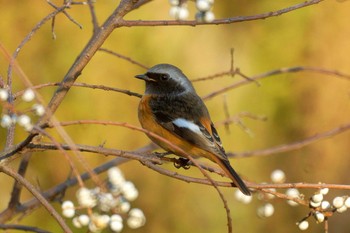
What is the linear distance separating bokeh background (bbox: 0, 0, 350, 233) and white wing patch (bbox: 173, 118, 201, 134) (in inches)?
57.6

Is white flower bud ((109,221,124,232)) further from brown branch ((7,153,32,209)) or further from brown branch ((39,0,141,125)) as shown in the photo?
brown branch ((7,153,32,209))

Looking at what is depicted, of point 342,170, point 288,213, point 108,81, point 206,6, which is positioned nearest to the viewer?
point 206,6

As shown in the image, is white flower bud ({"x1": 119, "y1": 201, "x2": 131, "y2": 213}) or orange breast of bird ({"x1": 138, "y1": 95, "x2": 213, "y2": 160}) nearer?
white flower bud ({"x1": 119, "y1": 201, "x2": 131, "y2": 213})

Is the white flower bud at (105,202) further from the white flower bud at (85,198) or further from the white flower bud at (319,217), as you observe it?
the white flower bud at (319,217)

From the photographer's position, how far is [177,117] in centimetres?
356

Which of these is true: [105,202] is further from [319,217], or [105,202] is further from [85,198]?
[319,217]

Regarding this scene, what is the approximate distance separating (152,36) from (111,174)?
3539mm

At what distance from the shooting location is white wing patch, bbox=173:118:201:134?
3.45m

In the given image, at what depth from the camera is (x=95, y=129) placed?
538 cm

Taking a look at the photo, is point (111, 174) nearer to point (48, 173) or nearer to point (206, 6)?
point (206, 6)

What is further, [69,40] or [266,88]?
[266,88]

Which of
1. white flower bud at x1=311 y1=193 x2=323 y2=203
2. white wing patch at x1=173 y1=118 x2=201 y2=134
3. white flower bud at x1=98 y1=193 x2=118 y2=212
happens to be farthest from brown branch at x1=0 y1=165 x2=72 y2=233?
white wing patch at x1=173 y1=118 x2=201 y2=134

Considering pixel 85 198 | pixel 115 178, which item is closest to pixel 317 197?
pixel 115 178

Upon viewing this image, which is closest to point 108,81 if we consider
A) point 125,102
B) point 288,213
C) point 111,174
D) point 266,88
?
point 125,102
